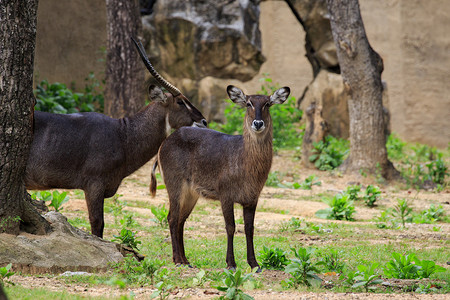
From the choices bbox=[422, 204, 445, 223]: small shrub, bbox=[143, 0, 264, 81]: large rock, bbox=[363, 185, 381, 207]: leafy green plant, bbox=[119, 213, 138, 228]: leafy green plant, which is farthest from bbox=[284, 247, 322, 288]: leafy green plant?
bbox=[143, 0, 264, 81]: large rock

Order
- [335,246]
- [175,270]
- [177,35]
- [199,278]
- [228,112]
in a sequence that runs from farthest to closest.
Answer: [177,35]
[228,112]
[335,246]
[175,270]
[199,278]

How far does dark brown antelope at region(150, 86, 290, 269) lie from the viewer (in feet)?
18.2

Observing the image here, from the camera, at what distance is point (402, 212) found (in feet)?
25.7

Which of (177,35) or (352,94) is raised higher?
(177,35)

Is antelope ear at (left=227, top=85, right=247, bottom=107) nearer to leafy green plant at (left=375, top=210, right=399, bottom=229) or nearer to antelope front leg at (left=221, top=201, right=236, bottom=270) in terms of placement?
antelope front leg at (left=221, top=201, right=236, bottom=270)

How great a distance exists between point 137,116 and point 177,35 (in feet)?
A: 25.6

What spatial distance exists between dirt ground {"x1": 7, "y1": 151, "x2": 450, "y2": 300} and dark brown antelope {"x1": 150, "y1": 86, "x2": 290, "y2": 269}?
0.66 meters

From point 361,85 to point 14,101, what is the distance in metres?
7.61

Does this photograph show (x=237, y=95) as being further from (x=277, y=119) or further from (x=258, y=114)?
(x=277, y=119)

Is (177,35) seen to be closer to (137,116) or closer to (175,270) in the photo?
(137,116)

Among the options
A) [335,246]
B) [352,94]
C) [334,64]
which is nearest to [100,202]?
[335,246]

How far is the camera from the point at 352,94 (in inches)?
437

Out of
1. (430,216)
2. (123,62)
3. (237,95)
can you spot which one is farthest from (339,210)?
(123,62)

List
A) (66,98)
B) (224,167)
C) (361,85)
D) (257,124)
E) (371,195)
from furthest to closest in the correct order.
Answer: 1. (66,98)
2. (361,85)
3. (371,195)
4. (224,167)
5. (257,124)
